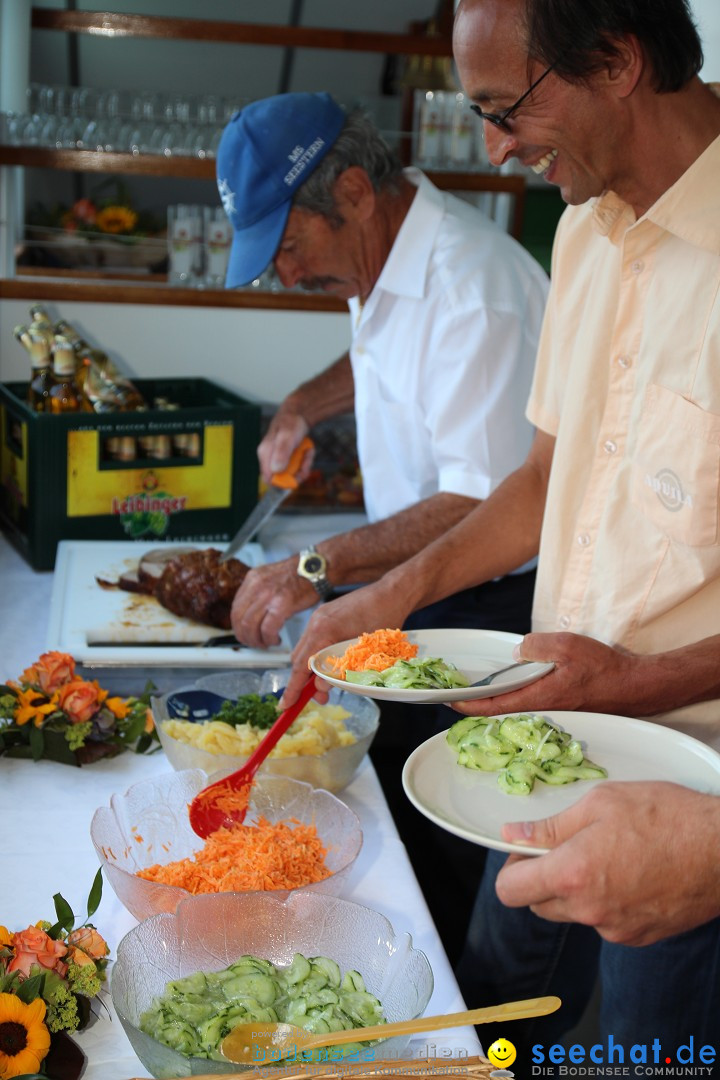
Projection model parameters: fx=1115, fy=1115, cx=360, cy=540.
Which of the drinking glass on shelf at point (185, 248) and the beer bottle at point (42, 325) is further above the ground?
the drinking glass on shelf at point (185, 248)

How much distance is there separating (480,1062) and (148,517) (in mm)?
1991

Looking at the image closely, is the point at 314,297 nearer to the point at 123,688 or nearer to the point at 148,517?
the point at 148,517

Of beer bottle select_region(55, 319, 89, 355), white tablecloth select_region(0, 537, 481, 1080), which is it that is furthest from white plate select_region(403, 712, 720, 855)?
beer bottle select_region(55, 319, 89, 355)

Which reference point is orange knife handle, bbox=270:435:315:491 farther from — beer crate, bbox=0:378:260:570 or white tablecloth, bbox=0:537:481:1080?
white tablecloth, bbox=0:537:481:1080

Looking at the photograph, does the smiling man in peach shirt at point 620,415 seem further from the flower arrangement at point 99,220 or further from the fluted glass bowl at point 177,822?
the flower arrangement at point 99,220

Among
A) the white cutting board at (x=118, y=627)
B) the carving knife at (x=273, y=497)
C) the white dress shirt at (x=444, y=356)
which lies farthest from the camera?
the carving knife at (x=273, y=497)

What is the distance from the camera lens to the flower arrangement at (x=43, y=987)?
104cm

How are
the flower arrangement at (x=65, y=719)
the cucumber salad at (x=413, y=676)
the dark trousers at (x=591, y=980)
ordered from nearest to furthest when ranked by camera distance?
1. the cucumber salad at (x=413, y=676)
2. the dark trousers at (x=591, y=980)
3. the flower arrangement at (x=65, y=719)

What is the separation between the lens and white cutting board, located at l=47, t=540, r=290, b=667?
2.05 m

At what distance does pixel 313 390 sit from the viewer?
2994 millimetres

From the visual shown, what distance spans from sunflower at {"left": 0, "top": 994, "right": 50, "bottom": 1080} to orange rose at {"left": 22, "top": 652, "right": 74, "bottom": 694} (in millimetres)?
772

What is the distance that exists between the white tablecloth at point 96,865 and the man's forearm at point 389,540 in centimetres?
56

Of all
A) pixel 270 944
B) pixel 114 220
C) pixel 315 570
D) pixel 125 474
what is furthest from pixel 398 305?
pixel 114 220

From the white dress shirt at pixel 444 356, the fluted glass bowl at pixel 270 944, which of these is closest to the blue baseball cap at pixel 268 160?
the white dress shirt at pixel 444 356
